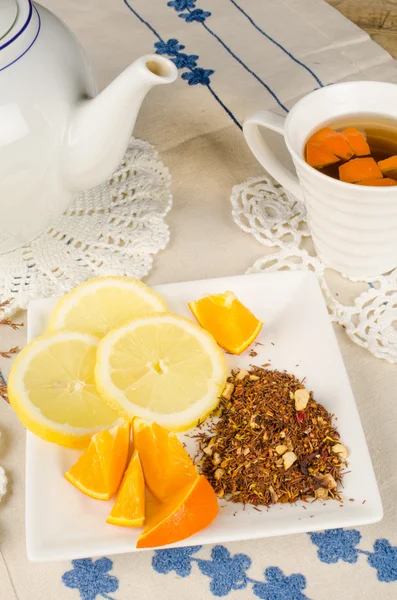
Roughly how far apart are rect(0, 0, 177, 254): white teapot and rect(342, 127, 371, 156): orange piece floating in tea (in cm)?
29

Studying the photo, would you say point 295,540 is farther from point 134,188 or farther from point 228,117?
point 228,117

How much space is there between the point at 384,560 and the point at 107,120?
64 centimetres

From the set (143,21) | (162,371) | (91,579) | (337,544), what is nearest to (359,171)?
(162,371)

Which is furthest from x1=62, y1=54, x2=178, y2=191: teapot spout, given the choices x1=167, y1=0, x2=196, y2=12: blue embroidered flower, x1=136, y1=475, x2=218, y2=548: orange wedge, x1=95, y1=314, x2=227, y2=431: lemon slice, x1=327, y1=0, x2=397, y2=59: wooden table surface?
x1=327, y1=0, x2=397, y2=59: wooden table surface

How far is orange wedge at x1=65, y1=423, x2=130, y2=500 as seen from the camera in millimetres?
780

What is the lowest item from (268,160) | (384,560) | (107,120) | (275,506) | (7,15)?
(384,560)

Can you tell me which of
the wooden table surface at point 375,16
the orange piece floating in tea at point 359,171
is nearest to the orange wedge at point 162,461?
→ the orange piece floating in tea at point 359,171

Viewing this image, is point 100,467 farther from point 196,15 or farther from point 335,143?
point 196,15

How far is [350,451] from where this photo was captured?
0.82 meters

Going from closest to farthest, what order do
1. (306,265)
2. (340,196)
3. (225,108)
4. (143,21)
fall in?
(340,196)
(306,265)
(225,108)
(143,21)

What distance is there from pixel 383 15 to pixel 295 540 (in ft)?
4.10

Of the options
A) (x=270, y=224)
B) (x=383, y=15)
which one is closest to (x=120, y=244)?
(x=270, y=224)

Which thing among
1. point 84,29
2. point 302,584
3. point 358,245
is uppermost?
point 84,29

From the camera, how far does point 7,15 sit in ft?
2.82
